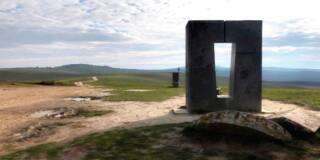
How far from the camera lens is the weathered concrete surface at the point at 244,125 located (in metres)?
9.46

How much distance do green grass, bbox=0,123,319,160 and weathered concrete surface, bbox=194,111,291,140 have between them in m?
0.21

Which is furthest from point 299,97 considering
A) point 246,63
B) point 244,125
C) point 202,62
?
point 244,125

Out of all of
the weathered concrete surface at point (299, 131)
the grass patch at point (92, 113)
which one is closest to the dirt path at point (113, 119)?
the grass patch at point (92, 113)

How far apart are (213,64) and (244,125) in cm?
644

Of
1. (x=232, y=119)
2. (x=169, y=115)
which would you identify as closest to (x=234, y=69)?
(x=169, y=115)

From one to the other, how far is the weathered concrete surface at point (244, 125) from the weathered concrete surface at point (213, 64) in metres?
5.58

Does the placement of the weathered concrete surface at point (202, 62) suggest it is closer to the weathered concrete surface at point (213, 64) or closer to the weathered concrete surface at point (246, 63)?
the weathered concrete surface at point (213, 64)

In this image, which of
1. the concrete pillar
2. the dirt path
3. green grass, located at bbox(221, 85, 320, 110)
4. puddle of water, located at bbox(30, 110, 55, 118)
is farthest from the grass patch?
the concrete pillar

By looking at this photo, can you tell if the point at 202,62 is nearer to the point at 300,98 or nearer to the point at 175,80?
the point at 300,98

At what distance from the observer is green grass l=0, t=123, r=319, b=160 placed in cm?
873

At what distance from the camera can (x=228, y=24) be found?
15.5 meters

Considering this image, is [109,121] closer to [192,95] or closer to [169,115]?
[169,115]

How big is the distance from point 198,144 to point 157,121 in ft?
11.2

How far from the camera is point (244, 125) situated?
9.42m
